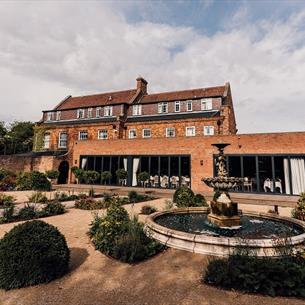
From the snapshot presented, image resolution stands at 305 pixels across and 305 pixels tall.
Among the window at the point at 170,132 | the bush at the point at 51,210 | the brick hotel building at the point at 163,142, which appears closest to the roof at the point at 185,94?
the brick hotel building at the point at 163,142

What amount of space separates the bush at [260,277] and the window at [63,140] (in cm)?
3094

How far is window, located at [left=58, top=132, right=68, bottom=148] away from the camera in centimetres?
3187

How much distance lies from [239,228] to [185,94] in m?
25.7

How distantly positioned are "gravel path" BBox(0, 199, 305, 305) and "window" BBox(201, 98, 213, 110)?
2393 centimetres

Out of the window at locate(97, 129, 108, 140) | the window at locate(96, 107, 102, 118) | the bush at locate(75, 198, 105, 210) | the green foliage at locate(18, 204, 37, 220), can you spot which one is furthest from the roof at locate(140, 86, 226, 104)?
the green foliage at locate(18, 204, 37, 220)

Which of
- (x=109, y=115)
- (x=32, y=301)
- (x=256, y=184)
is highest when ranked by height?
(x=109, y=115)

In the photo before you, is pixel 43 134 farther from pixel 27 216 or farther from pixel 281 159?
pixel 281 159

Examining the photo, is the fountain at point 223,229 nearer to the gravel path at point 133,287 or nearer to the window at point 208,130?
the gravel path at point 133,287

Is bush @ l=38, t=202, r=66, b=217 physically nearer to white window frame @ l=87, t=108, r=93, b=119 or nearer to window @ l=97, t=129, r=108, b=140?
window @ l=97, t=129, r=108, b=140

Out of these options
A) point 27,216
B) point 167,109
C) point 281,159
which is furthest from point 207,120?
point 27,216

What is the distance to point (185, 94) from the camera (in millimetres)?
30734

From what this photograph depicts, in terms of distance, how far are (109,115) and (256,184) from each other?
21549mm

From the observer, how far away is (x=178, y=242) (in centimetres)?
600

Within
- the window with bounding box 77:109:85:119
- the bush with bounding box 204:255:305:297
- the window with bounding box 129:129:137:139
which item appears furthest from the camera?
the window with bounding box 77:109:85:119
